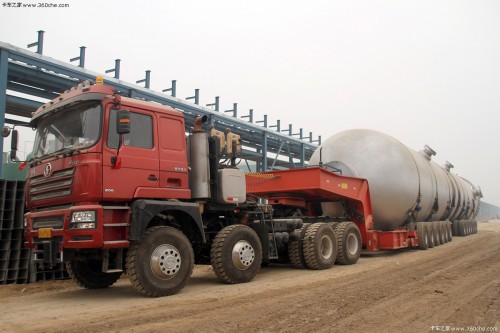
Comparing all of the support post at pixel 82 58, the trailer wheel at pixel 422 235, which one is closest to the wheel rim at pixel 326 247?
the trailer wheel at pixel 422 235

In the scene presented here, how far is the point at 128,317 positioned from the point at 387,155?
9.75 m

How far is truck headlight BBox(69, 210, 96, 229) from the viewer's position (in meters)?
6.22

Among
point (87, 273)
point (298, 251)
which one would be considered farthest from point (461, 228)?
point (87, 273)

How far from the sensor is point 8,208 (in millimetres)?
8812

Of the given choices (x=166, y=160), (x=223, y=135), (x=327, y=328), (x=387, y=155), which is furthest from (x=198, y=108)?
(x=327, y=328)

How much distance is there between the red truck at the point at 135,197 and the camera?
6438mm

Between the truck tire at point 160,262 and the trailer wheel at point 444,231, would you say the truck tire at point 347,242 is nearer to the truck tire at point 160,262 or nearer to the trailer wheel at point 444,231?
the truck tire at point 160,262

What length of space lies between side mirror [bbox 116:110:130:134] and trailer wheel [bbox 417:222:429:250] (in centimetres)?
1142

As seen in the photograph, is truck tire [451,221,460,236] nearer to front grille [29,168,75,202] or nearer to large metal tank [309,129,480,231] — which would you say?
large metal tank [309,129,480,231]

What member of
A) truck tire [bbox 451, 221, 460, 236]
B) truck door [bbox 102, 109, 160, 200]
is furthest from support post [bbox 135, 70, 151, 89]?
truck tire [bbox 451, 221, 460, 236]

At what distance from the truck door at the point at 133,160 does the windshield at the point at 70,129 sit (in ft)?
0.77

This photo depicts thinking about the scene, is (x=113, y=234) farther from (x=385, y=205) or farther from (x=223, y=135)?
(x=385, y=205)

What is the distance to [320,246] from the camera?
10.3 m

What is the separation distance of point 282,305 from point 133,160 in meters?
3.14
